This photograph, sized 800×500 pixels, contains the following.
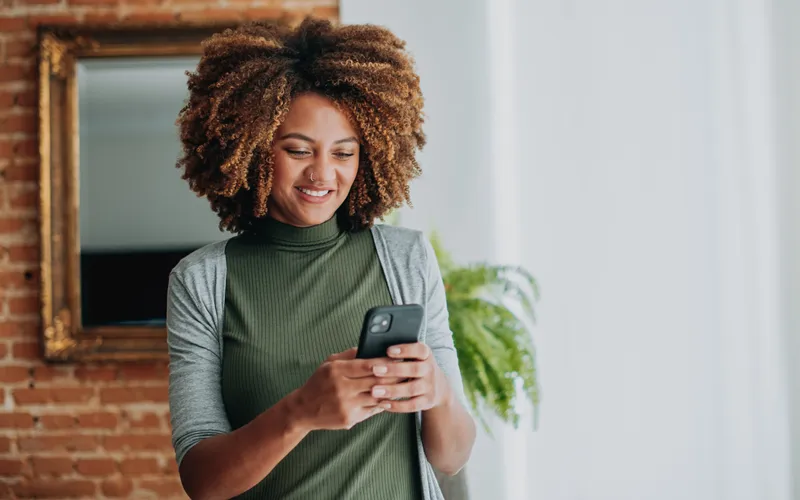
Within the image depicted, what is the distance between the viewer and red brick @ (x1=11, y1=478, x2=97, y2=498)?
2535mm

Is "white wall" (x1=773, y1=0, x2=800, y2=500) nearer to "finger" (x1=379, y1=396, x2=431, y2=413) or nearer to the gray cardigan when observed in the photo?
the gray cardigan

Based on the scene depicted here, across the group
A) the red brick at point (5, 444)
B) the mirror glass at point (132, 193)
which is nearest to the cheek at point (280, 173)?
the mirror glass at point (132, 193)

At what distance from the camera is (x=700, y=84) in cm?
228

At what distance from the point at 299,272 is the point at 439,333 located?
0.23 metres

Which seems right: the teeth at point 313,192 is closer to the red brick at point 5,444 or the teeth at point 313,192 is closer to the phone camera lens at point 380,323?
the phone camera lens at point 380,323

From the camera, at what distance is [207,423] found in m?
1.04

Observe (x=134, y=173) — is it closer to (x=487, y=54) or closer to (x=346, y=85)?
(x=487, y=54)

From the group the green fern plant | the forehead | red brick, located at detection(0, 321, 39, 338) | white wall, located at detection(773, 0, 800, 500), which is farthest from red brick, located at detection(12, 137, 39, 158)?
white wall, located at detection(773, 0, 800, 500)

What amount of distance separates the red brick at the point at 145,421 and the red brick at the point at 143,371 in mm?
125

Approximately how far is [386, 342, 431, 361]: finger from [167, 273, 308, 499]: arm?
Answer: 0.44 ft

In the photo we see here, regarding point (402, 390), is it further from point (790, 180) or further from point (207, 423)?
point (790, 180)

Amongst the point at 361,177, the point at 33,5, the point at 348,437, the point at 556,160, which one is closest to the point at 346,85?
the point at 361,177

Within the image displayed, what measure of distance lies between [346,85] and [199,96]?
24 cm

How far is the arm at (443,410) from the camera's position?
1.08 metres
